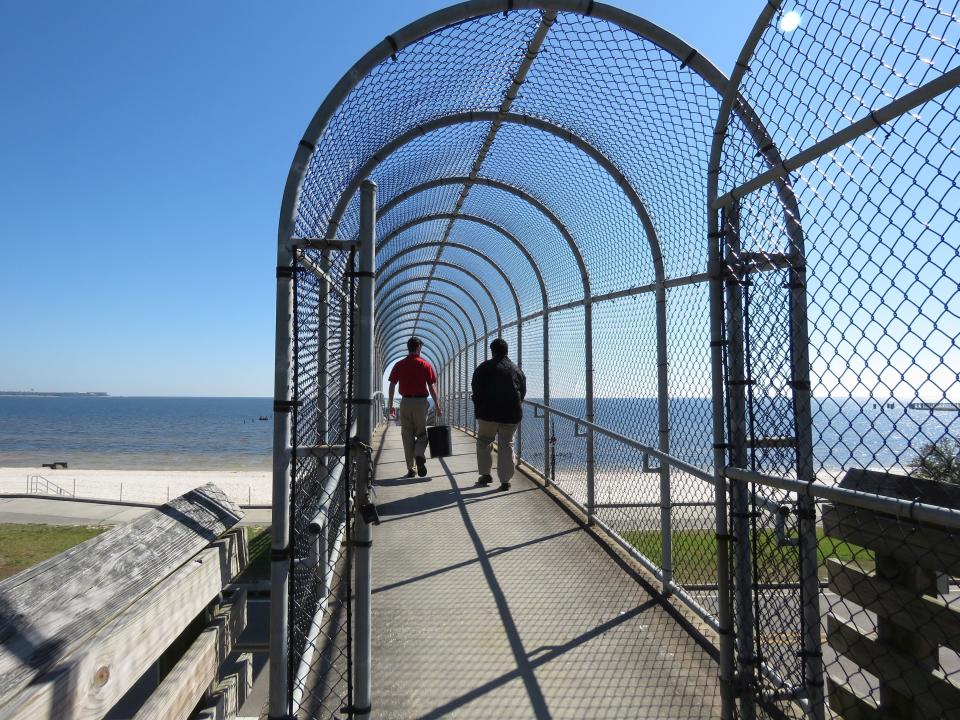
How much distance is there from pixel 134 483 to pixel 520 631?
4480 centimetres

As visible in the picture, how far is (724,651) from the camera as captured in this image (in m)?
2.68

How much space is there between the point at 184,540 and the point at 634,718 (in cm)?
201

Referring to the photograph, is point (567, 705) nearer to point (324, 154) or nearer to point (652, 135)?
point (324, 154)

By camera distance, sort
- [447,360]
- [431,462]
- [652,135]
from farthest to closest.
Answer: [447,360], [431,462], [652,135]

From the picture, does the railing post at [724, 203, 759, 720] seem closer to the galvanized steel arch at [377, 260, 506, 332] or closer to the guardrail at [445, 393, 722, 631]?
the guardrail at [445, 393, 722, 631]

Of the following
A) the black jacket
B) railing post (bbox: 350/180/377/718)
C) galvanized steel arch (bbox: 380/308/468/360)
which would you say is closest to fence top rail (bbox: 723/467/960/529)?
railing post (bbox: 350/180/377/718)

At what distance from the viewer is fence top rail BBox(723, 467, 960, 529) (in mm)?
1625

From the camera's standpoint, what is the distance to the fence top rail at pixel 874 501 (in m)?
1.62

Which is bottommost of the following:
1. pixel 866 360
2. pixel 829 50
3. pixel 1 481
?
pixel 1 481

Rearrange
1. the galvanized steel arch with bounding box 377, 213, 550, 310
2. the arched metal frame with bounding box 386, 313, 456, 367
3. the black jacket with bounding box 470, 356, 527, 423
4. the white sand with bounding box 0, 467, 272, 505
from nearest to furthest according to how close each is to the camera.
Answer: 1. the black jacket with bounding box 470, 356, 527, 423
2. the galvanized steel arch with bounding box 377, 213, 550, 310
3. the arched metal frame with bounding box 386, 313, 456, 367
4. the white sand with bounding box 0, 467, 272, 505

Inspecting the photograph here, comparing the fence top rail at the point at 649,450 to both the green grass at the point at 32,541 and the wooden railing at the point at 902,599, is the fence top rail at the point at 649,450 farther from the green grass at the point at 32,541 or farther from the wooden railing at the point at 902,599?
the green grass at the point at 32,541

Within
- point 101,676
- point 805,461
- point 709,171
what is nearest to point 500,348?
point 709,171

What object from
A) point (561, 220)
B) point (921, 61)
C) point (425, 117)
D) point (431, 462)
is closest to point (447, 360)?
point (431, 462)

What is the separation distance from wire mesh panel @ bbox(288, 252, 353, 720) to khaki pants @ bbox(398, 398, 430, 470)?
359 cm
